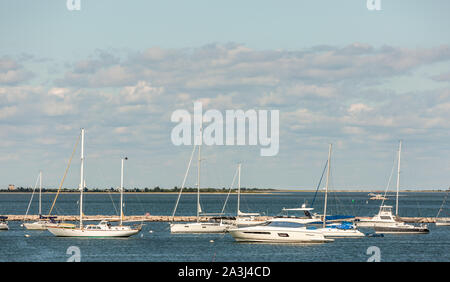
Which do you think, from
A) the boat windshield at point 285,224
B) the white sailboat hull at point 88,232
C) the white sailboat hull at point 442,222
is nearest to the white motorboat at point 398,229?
the boat windshield at point 285,224

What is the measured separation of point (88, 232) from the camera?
85.6 metres

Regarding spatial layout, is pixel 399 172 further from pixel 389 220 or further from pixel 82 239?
pixel 82 239

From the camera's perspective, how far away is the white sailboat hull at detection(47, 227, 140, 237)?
8544cm

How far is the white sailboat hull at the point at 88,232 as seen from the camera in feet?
280

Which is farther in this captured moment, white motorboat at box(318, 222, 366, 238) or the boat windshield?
white motorboat at box(318, 222, 366, 238)

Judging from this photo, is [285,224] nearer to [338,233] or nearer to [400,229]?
[338,233]

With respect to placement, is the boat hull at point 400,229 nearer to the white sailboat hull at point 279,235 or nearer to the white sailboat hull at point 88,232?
the white sailboat hull at point 279,235

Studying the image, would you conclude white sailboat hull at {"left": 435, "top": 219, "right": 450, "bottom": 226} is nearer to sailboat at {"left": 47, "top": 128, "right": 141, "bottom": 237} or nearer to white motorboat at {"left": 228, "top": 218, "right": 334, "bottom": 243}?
white motorboat at {"left": 228, "top": 218, "right": 334, "bottom": 243}

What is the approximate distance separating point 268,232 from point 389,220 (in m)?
31.5

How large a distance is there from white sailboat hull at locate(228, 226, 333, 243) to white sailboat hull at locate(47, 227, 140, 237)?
54.0ft

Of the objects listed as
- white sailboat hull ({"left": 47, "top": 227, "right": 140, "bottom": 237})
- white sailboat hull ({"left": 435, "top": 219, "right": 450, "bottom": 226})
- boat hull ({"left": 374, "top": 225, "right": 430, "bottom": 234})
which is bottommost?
white sailboat hull ({"left": 435, "top": 219, "right": 450, "bottom": 226})

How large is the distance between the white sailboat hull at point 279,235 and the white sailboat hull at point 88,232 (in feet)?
54.0

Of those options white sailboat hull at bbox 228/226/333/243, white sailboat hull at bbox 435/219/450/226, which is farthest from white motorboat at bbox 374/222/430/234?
white sailboat hull at bbox 435/219/450/226
